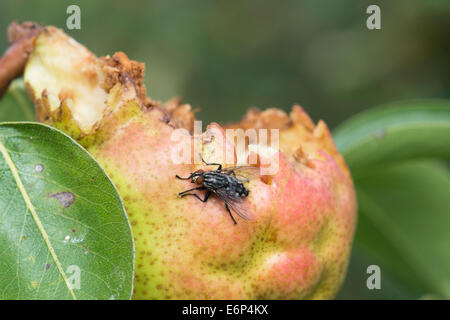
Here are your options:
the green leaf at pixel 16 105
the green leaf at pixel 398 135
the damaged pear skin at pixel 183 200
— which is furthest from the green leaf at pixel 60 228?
the green leaf at pixel 398 135

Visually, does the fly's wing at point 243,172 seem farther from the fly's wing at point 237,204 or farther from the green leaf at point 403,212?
the green leaf at point 403,212

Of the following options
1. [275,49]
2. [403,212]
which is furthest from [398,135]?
[275,49]

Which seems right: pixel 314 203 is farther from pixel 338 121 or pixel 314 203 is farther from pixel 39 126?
pixel 338 121

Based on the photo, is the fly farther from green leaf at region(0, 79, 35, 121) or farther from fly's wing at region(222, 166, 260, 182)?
green leaf at region(0, 79, 35, 121)

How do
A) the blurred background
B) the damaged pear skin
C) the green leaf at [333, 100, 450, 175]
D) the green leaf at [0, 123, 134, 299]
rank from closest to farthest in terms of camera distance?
the green leaf at [0, 123, 134, 299] < the damaged pear skin < the green leaf at [333, 100, 450, 175] < the blurred background

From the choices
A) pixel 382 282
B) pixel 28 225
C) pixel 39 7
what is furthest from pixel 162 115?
pixel 39 7

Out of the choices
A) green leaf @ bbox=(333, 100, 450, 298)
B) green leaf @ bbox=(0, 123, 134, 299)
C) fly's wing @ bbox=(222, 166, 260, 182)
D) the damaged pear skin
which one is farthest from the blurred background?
green leaf @ bbox=(0, 123, 134, 299)

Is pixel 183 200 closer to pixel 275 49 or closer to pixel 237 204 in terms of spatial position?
pixel 237 204
